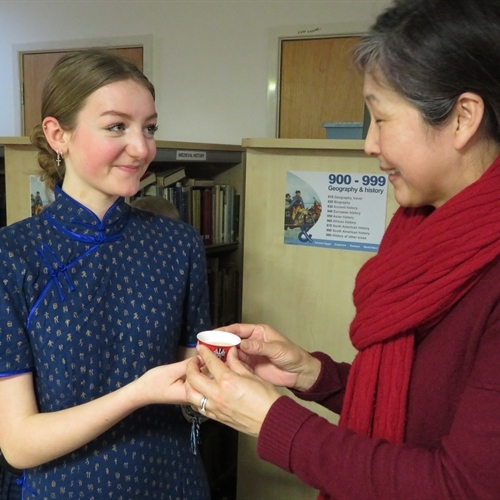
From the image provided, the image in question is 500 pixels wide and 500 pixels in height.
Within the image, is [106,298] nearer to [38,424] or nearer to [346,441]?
[38,424]

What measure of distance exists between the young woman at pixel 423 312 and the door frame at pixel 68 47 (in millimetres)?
3799

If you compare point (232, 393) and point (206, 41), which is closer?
point (232, 393)

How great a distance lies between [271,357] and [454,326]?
457mm

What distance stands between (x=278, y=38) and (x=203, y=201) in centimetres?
189

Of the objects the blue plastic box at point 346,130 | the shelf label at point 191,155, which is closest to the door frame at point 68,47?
the shelf label at point 191,155

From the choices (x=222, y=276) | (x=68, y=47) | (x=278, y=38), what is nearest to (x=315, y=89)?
(x=278, y=38)

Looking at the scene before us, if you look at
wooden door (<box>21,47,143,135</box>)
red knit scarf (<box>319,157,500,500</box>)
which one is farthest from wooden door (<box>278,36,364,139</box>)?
red knit scarf (<box>319,157,500,500</box>)

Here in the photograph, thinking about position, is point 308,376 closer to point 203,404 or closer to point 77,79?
point 203,404

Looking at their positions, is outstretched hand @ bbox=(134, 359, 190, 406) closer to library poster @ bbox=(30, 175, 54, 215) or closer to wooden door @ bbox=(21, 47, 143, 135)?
library poster @ bbox=(30, 175, 54, 215)

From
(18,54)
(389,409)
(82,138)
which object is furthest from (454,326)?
(18,54)

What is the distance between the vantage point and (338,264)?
1920 millimetres

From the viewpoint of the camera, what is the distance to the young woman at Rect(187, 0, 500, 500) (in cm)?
77

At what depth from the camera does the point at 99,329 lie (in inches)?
45.1

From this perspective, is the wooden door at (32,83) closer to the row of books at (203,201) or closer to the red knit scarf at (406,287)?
the row of books at (203,201)
